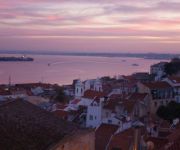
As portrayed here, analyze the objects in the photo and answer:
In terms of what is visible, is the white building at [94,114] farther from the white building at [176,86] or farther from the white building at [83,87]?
the white building at [83,87]

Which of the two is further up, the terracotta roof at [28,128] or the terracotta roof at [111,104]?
the terracotta roof at [28,128]

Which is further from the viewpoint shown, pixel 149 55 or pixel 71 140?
pixel 149 55

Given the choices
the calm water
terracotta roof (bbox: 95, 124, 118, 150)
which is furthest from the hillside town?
the calm water

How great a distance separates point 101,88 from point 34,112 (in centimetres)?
3074

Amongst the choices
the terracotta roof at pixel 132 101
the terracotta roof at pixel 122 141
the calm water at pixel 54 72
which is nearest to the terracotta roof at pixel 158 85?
the terracotta roof at pixel 132 101

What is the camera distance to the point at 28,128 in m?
6.56

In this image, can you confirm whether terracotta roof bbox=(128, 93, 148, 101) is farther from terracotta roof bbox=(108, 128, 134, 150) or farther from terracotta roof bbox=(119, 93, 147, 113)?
A: terracotta roof bbox=(108, 128, 134, 150)

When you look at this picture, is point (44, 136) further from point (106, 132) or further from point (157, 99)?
point (157, 99)

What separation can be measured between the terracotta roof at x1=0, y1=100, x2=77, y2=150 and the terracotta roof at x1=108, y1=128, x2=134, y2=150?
7.31 metres

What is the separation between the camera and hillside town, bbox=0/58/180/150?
6.49 meters

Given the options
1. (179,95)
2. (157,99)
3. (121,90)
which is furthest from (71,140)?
(121,90)

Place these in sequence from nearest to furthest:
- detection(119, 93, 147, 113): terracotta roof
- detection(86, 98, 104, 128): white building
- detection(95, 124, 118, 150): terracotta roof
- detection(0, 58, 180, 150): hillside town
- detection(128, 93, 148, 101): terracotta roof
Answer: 1. detection(0, 58, 180, 150): hillside town
2. detection(95, 124, 118, 150): terracotta roof
3. detection(86, 98, 104, 128): white building
4. detection(119, 93, 147, 113): terracotta roof
5. detection(128, 93, 148, 101): terracotta roof

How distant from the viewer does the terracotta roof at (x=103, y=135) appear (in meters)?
15.7

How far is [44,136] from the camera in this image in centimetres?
650
